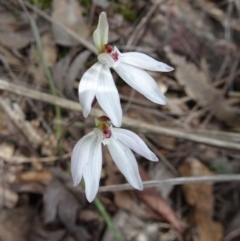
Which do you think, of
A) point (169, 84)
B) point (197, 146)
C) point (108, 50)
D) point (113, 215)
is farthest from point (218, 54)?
point (108, 50)

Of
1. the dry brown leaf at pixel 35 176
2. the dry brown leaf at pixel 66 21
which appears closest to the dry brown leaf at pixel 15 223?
the dry brown leaf at pixel 35 176

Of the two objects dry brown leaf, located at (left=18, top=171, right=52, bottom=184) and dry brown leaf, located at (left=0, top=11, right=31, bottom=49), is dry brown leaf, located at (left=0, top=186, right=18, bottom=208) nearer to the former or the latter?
dry brown leaf, located at (left=18, top=171, right=52, bottom=184)

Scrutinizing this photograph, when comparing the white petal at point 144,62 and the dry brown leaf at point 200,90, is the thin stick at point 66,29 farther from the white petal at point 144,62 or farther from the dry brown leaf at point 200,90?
the white petal at point 144,62

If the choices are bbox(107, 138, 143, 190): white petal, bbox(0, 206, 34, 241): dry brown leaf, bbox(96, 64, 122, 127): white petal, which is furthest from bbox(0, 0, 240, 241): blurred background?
bbox(96, 64, 122, 127): white petal

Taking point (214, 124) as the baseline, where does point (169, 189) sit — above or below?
below

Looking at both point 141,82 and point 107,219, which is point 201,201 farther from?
point 141,82

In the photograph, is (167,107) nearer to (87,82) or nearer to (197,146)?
(197,146)
